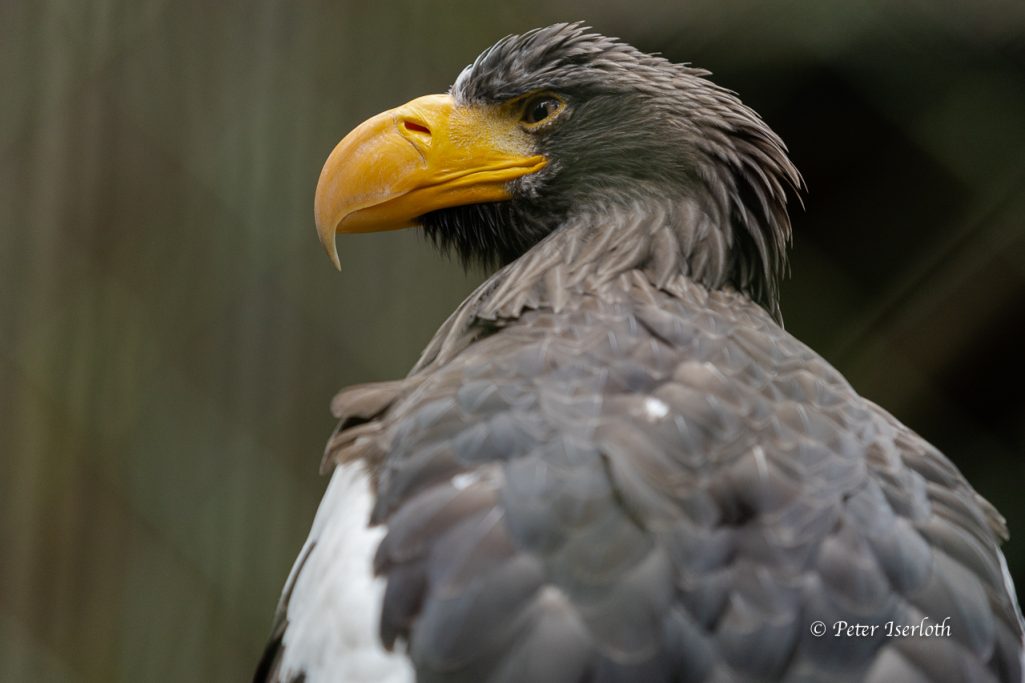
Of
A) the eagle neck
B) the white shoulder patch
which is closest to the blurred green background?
the eagle neck

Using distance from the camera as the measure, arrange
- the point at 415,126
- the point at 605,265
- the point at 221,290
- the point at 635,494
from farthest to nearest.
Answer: the point at 221,290 → the point at 415,126 → the point at 605,265 → the point at 635,494

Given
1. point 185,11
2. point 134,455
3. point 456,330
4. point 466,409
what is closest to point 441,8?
point 185,11

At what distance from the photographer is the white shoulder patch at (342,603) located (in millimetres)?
958

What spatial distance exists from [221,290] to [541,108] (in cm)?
64

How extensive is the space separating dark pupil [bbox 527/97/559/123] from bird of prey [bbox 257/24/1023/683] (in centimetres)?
15

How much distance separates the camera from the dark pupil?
1518 millimetres

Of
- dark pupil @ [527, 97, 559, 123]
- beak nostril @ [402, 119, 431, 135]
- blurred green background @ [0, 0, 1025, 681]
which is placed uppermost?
dark pupil @ [527, 97, 559, 123]

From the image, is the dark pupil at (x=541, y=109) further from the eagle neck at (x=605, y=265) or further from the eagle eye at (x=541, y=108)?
the eagle neck at (x=605, y=265)

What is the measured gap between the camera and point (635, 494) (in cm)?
95

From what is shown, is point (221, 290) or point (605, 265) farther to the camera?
point (221, 290)

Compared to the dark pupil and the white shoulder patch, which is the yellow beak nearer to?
the dark pupil

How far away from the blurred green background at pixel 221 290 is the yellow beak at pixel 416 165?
1.26 ft

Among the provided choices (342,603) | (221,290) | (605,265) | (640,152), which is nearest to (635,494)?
(342,603)

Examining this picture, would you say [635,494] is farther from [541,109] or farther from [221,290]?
[221,290]
